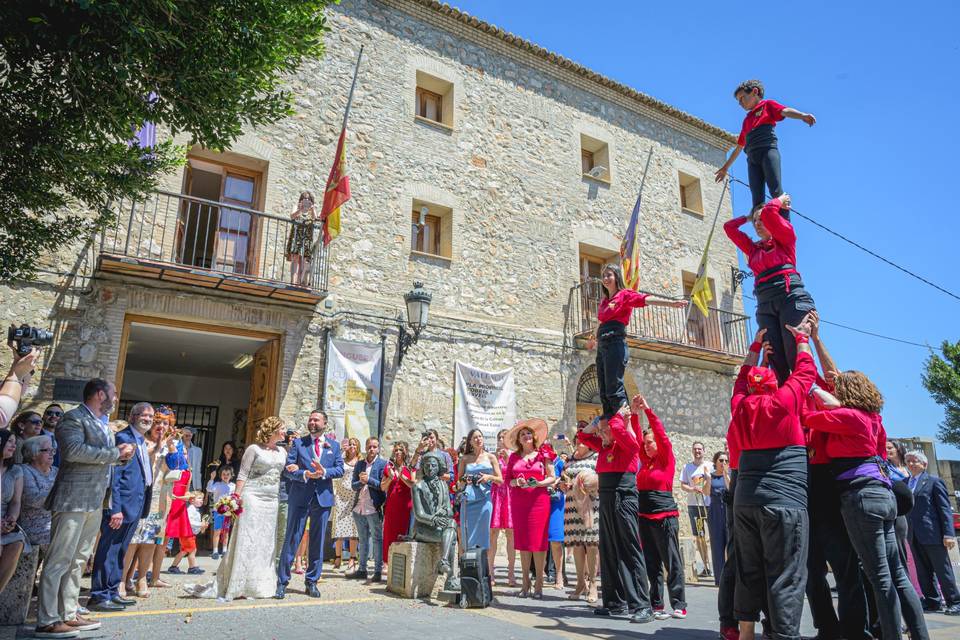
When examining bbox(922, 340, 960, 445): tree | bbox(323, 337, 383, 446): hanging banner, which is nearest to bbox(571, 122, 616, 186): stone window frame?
bbox(323, 337, 383, 446): hanging banner

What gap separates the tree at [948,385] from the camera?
26.6 meters

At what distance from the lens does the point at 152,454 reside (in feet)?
19.0

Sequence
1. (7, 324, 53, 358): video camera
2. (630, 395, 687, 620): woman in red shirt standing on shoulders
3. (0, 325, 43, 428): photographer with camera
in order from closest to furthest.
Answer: (0, 325, 43, 428): photographer with camera → (7, 324, 53, 358): video camera → (630, 395, 687, 620): woman in red shirt standing on shoulders

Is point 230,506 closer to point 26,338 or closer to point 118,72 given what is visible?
point 26,338

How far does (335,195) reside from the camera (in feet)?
32.1

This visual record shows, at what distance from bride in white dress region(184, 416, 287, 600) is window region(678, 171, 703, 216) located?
1281 centimetres

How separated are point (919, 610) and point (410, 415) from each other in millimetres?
8008

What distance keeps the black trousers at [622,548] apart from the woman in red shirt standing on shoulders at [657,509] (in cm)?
44

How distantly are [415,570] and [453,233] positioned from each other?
717 cm

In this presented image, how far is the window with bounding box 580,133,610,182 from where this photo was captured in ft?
47.1

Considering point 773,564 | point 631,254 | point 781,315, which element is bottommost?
point 773,564

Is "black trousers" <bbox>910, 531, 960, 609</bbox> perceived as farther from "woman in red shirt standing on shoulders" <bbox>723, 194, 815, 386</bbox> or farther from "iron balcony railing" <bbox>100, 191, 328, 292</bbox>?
"iron balcony railing" <bbox>100, 191, 328, 292</bbox>

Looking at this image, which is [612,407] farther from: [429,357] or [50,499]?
[429,357]

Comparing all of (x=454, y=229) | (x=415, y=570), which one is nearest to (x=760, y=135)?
(x=415, y=570)
